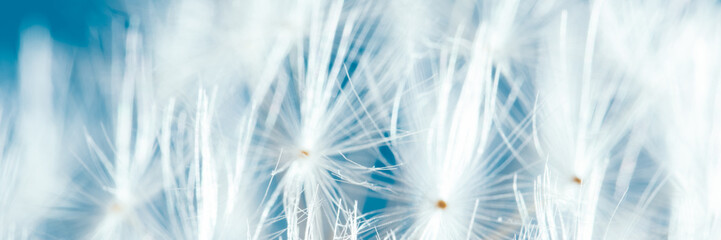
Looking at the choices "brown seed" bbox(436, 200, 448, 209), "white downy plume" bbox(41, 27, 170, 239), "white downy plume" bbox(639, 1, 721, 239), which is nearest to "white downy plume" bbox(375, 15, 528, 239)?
"brown seed" bbox(436, 200, 448, 209)

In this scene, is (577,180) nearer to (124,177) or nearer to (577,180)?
(577,180)

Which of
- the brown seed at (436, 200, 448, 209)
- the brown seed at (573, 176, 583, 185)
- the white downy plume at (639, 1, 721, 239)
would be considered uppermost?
the white downy plume at (639, 1, 721, 239)

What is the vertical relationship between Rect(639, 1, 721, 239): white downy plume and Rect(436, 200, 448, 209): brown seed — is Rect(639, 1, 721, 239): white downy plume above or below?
above

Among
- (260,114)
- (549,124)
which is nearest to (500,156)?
(549,124)

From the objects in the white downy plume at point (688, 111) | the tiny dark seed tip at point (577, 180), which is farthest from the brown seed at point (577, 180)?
the white downy plume at point (688, 111)

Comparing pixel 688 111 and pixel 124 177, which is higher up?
pixel 688 111

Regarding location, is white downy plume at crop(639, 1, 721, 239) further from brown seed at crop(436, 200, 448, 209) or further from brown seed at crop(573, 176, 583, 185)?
brown seed at crop(436, 200, 448, 209)

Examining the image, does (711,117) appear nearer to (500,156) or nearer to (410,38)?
(500,156)

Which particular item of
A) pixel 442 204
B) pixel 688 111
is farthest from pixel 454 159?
pixel 688 111

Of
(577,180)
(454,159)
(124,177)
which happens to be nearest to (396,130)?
(454,159)
